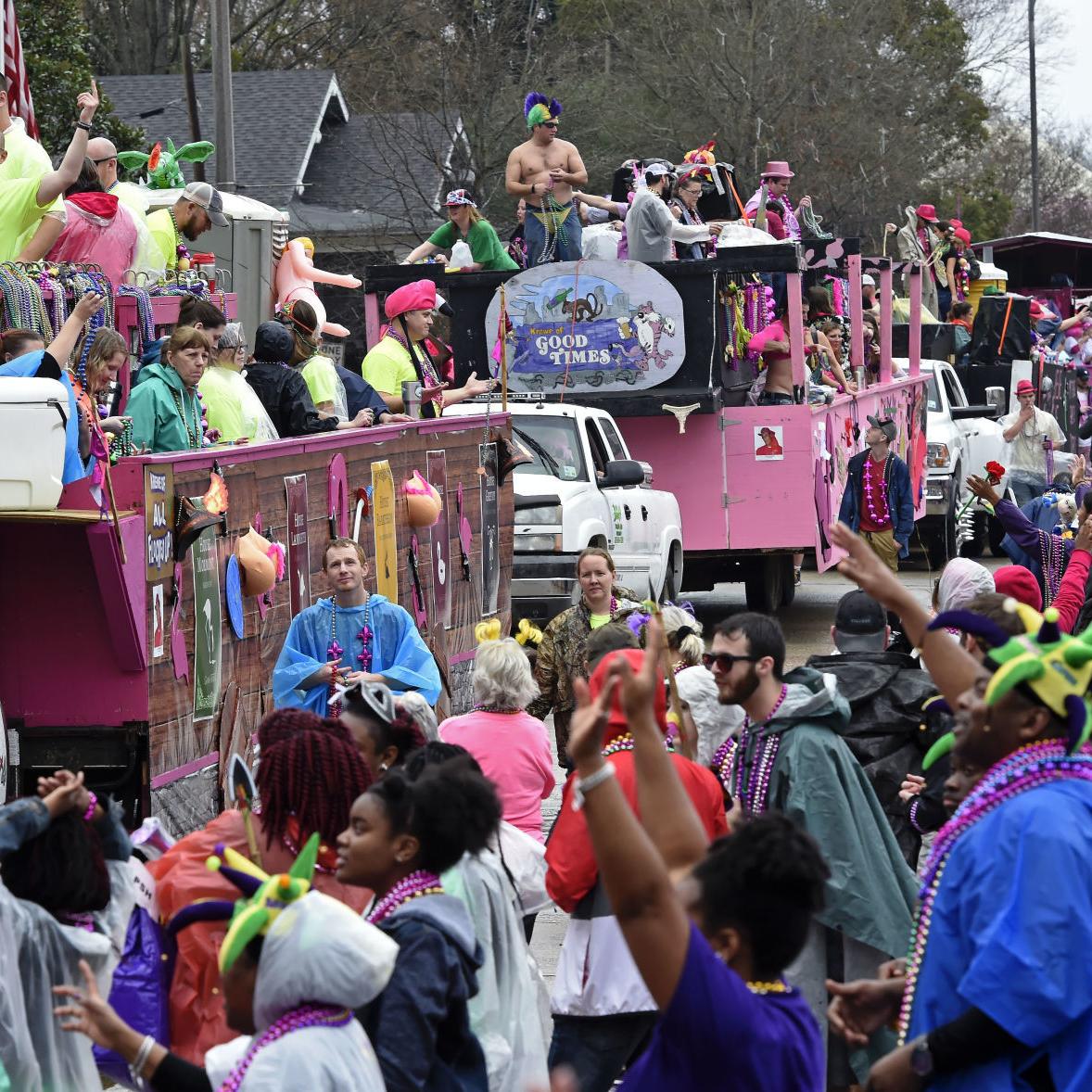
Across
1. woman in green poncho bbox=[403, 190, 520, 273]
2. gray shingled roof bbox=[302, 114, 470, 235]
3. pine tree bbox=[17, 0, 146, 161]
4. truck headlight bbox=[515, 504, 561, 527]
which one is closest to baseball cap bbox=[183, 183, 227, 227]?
truck headlight bbox=[515, 504, 561, 527]

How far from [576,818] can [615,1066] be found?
2.51ft

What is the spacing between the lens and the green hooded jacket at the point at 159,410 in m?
8.74

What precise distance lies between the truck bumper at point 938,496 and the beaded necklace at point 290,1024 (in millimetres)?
18548

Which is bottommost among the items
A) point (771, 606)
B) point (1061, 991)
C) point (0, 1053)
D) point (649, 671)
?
point (771, 606)

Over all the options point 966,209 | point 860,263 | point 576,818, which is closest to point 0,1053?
point 576,818

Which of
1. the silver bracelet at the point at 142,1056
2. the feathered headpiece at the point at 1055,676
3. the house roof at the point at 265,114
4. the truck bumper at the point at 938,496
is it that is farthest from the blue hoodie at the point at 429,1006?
the house roof at the point at 265,114

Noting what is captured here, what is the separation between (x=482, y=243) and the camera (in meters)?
16.5

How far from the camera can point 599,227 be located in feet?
56.2

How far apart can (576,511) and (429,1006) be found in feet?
34.1

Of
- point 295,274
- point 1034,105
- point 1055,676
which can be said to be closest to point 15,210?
point 295,274

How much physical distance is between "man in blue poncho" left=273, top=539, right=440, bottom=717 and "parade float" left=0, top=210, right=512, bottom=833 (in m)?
0.50

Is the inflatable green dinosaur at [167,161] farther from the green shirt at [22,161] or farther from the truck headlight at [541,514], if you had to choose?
the truck headlight at [541,514]

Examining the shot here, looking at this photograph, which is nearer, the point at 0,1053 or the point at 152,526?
the point at 0,1053

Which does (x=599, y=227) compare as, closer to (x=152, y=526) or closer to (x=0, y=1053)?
(x=152, y=526)
